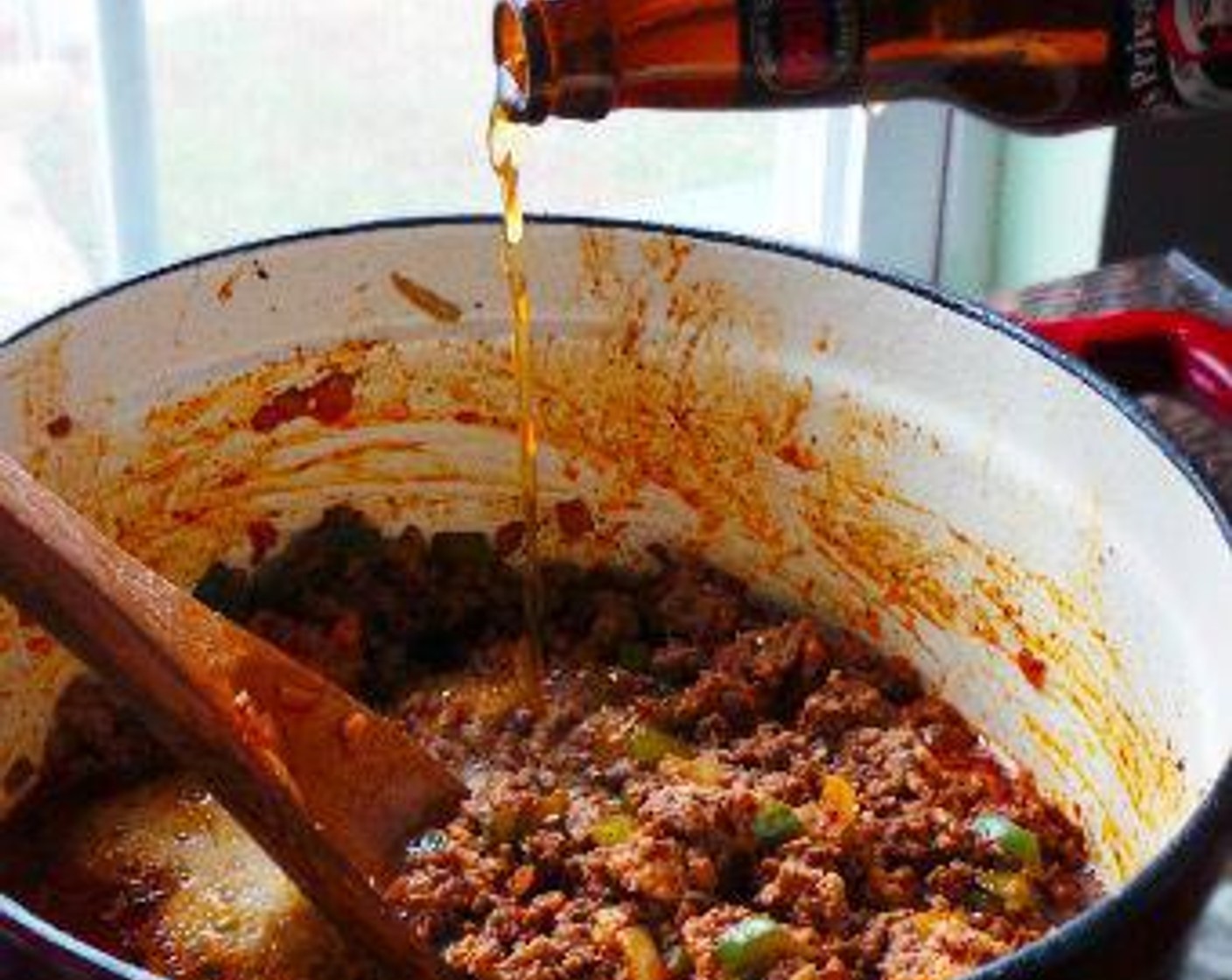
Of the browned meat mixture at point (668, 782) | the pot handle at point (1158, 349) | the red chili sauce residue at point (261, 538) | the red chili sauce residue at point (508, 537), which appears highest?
the pot handle at point (1158, 349)

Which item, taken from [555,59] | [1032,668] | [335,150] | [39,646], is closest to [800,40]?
[555,59]

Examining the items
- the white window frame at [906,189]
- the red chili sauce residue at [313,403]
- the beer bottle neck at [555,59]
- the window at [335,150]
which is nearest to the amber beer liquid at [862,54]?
the beer bottle neck at [555,59]

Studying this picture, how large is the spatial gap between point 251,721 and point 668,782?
0.96ft

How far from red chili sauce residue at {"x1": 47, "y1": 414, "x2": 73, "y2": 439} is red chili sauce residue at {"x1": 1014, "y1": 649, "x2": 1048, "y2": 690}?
61 cm

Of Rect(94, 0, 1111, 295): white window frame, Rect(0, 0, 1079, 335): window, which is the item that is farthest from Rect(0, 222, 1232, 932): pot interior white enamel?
Rect(94, 0, 1111, 295): white window frame

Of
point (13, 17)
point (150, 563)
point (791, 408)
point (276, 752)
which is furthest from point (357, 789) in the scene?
point (13, 17)

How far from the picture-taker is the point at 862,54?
48.1 inches

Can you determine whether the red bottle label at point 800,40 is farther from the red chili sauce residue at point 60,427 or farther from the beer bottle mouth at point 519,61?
the red chili sauce residue at point 60,427

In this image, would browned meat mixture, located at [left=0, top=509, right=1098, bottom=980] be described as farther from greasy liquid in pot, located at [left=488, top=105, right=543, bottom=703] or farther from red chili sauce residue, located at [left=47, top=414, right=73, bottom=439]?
red chili sauce residue, located at [left=47, top=414, right=73, bottom=439]

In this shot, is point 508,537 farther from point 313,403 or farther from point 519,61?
point 519,61

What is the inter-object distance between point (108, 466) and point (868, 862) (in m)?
0.54

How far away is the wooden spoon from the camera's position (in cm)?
95

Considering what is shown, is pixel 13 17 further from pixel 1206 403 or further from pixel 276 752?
pixel 1206 403

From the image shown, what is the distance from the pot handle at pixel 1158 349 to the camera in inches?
47.9
